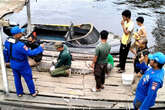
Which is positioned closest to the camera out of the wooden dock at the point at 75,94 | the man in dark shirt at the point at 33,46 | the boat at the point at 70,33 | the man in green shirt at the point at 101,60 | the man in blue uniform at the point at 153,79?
the man in blue uniform at the point at 153,79

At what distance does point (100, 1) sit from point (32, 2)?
9.38 metres

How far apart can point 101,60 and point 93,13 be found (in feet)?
65.1

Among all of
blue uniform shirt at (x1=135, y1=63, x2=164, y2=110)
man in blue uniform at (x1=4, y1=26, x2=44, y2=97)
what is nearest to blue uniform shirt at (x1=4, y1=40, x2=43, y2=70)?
man in blue uniform at (x1=4, y1=26, x2=44, y2=97)

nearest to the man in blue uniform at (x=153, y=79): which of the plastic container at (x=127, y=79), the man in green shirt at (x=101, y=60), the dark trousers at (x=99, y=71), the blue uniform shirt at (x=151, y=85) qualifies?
the blue uniform shirt at (x=151, y=85)

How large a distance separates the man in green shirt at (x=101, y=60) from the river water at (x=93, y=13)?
42.7 ft

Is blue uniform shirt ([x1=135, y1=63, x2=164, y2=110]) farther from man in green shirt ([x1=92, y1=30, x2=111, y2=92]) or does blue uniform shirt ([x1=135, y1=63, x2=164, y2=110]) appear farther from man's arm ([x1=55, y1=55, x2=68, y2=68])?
man's arm ([x1=55, y1=55, x2=68, y2=68])

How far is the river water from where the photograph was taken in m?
21.5

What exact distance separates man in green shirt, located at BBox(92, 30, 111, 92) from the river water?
42.7 feet

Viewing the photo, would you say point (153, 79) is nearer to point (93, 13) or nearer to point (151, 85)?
point (151, 85)

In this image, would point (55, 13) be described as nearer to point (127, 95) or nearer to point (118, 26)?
point (118, 26)

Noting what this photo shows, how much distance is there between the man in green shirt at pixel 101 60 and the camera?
5711 millimetres

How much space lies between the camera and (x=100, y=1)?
29.9 meters

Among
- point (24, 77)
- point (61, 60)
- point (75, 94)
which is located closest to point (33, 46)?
point (61, 60)

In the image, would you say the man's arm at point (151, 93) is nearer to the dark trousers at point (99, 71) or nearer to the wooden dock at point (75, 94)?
the wooden dock at point (75, 94)
